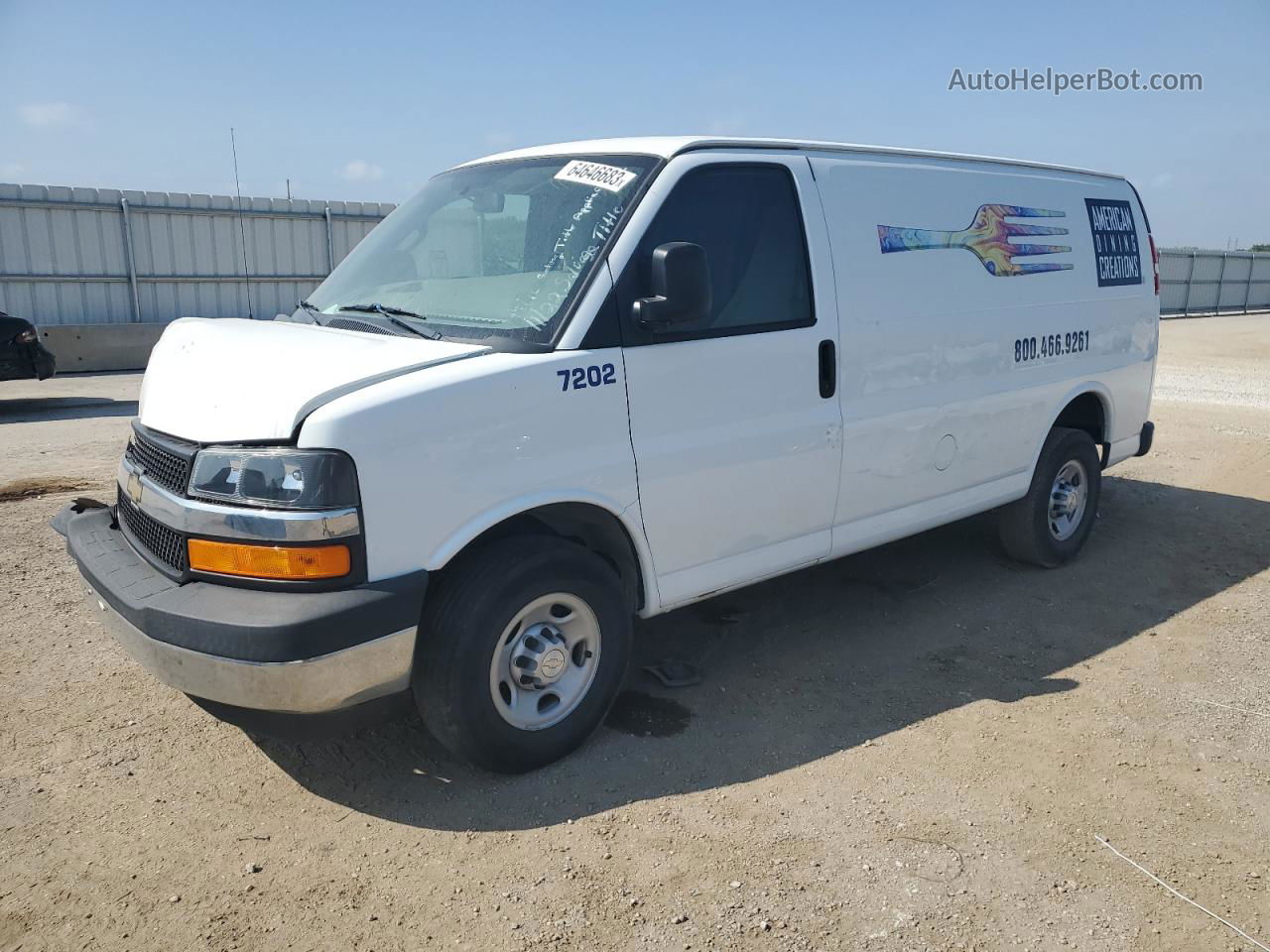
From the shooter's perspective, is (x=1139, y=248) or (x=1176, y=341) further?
(x=1176, y=341)

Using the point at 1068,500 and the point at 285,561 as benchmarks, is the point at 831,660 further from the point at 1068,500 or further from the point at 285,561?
the point at 285,561

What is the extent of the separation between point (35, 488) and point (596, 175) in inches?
223

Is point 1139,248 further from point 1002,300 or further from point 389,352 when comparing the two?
point 389,352

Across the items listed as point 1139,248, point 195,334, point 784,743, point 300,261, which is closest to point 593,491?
point 784,743

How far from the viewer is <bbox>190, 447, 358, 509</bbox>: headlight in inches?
119

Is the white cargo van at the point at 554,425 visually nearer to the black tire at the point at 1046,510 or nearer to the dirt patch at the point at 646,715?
the dirt patch at the point at 646,715

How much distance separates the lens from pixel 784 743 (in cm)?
393

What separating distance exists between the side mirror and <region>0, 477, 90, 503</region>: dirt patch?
5601 mm

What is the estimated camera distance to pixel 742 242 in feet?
13.5

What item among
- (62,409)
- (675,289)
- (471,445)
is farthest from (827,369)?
(62,409)

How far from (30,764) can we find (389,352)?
6.75 ft

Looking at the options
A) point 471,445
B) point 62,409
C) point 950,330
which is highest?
point 950,330

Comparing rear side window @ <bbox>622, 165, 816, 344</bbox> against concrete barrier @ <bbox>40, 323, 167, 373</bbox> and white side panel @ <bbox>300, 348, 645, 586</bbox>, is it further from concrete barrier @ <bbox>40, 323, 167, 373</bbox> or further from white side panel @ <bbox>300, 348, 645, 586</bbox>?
concrete barrier @ <bbox>40, 323, 167, 373</bbox>

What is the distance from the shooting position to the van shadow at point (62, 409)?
1149cm
